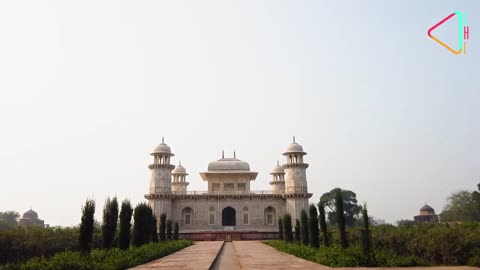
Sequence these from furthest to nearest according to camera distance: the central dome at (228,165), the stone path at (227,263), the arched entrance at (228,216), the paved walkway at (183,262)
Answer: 1. the central dome at (228,165)
2. the arched entrance at (228,216)
3. the stone path at (227,263)
4. the paved walkway at (183,262)

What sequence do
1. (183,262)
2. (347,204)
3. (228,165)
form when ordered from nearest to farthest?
1. (183,262)
2. (228,165)
3. (347,204)

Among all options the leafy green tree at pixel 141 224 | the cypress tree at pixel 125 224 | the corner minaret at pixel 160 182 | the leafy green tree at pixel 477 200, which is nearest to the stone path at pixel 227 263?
the cypress tree at pixel 125 224

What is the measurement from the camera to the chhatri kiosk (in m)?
41.0

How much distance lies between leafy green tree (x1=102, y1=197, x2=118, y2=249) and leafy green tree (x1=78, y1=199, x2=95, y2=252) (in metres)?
2.19

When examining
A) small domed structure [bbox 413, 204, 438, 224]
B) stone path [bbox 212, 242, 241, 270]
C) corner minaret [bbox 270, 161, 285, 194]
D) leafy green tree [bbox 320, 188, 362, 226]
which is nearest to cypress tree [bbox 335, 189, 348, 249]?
stone path [bbox 212, 242, 241, 270]

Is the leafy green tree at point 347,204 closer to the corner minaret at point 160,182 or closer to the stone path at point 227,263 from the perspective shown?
the corner minaret at point 160,182

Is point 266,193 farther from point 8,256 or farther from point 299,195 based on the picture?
point 8,256

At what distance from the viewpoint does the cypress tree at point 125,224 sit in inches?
743

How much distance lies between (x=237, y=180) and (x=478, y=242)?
3481 cm

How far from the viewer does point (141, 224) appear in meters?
21.8

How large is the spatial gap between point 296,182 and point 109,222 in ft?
85.4

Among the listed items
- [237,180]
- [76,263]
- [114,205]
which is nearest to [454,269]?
[76,263]

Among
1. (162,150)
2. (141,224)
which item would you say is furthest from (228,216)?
(141,224)

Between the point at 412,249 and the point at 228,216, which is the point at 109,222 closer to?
the point at 412,249
